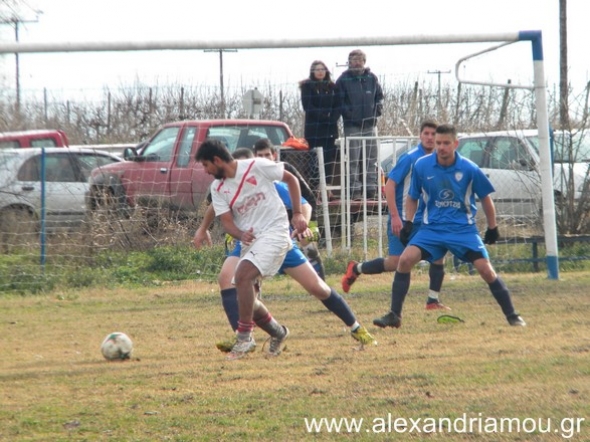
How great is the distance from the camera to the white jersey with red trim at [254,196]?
786 cm

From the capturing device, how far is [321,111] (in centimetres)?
1441

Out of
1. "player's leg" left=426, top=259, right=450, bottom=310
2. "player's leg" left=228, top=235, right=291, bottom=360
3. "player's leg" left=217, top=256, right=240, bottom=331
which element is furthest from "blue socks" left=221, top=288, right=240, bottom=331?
"player's leg" left=426, top=259, right=450, bottom=310

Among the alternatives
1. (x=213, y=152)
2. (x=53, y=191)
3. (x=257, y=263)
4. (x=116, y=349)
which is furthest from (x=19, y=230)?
(x=257, y=263)

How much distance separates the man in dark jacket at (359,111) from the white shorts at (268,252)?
20.6 ft

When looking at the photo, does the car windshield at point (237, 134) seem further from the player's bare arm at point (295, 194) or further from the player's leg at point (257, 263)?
the player's leg at point (257, 263)

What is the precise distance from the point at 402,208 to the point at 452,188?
137 centimetres

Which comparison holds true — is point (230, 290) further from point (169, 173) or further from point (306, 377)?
point (169, 173)

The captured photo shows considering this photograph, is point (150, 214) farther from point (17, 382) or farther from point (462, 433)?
point (462, 433)

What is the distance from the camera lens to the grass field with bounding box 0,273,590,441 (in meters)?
5.59

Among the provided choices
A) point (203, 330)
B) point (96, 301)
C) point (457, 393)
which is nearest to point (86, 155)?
point (96, 301)

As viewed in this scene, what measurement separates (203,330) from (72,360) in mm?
1716

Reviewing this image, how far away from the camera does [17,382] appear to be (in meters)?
7.30

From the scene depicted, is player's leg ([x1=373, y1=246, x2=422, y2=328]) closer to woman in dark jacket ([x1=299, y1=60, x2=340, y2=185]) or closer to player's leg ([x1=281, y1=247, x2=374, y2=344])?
player's leg ([x1=281, y1=247, x2=374, y2=344])

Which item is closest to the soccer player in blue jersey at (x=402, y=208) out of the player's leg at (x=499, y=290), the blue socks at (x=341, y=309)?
the player's leg at (x=499, y=290)
